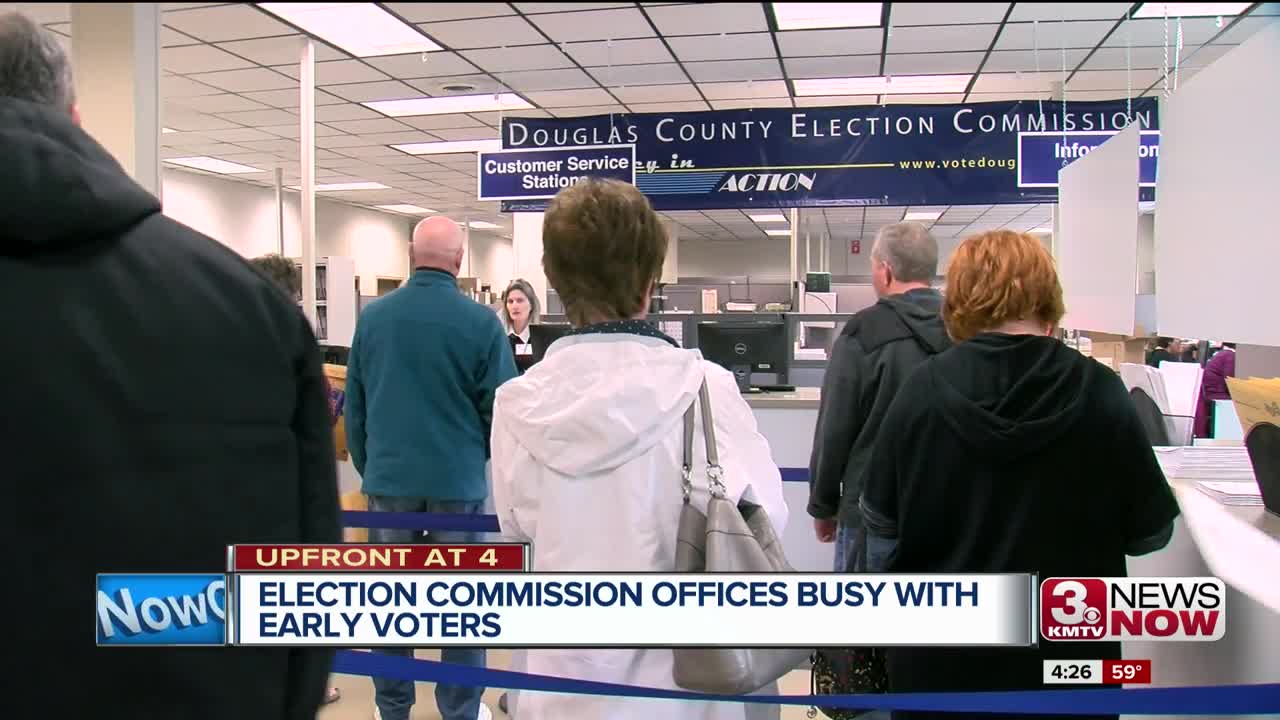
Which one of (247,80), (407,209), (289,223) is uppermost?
(407,209)

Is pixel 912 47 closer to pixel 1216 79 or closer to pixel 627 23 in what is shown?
pixel 627 23

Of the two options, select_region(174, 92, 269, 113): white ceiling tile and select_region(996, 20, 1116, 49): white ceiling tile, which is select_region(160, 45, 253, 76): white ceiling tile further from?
select_region(996, 20, 1116, 49): white ceiling tile

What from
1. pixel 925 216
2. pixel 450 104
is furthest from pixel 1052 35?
pixel 925 216

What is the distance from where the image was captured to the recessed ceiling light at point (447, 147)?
370 inches

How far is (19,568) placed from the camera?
2.77 feet

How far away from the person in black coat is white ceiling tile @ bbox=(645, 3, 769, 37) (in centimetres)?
389

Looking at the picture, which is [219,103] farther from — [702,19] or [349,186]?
[349,186]

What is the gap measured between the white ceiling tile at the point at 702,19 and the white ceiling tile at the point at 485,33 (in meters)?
0.77

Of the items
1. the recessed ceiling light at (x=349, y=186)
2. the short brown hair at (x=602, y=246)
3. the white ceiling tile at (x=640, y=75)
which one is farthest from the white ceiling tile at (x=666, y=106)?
the short brown hair at (x=602, y=246)

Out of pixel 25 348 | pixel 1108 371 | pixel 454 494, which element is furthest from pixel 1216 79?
pixel 25 348

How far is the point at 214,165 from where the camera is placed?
10.5m

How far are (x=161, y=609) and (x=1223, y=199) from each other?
2812 mm

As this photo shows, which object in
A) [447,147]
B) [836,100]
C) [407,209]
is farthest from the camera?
[407,209]

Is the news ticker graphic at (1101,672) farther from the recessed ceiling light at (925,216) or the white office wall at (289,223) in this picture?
the recessed ceiling light at (925,216)
